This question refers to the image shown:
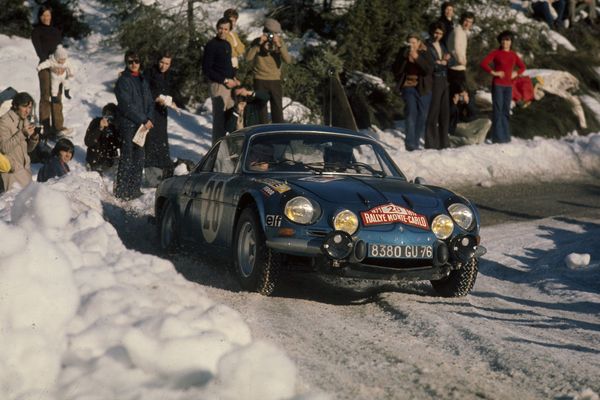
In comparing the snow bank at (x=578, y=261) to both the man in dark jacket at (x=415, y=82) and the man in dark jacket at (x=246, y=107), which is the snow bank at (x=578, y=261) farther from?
the man in dark jacket at (x=415, y=82)

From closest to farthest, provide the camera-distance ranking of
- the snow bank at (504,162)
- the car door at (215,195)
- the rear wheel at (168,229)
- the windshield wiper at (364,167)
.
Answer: the car door at (215,195)
the windshield wiper at (364,167)
the rear wheel at (168,229)
the snow bank at (504,162)

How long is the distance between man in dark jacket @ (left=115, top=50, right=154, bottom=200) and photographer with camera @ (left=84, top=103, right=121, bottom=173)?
5.70ft

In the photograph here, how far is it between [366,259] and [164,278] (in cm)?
190

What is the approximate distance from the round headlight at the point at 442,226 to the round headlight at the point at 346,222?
637 mm

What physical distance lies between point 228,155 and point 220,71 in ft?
19.2

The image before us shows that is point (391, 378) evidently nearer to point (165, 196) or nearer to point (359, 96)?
point (165, 196)

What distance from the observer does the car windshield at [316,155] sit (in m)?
9.23

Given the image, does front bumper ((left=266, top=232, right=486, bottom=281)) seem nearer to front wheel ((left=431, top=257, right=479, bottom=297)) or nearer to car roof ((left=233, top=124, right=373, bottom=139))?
front wheel ((left=431, top=257, right=479, bottom=297))

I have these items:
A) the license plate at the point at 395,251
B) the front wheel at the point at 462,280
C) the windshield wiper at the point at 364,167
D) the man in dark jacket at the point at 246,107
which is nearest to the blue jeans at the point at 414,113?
the man in dark jacket at the point at 246,107

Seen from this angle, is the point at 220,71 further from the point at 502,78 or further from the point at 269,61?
the point at 502,78

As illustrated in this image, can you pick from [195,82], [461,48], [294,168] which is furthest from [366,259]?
[195,82]

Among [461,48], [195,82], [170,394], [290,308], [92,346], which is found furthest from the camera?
[195,82]

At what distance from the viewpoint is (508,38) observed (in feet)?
61.2

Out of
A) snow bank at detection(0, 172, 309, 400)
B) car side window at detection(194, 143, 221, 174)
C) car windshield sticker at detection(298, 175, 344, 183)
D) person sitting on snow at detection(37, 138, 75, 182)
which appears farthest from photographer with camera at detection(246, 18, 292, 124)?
snow bank at detection(0, 172, 309, 400)
